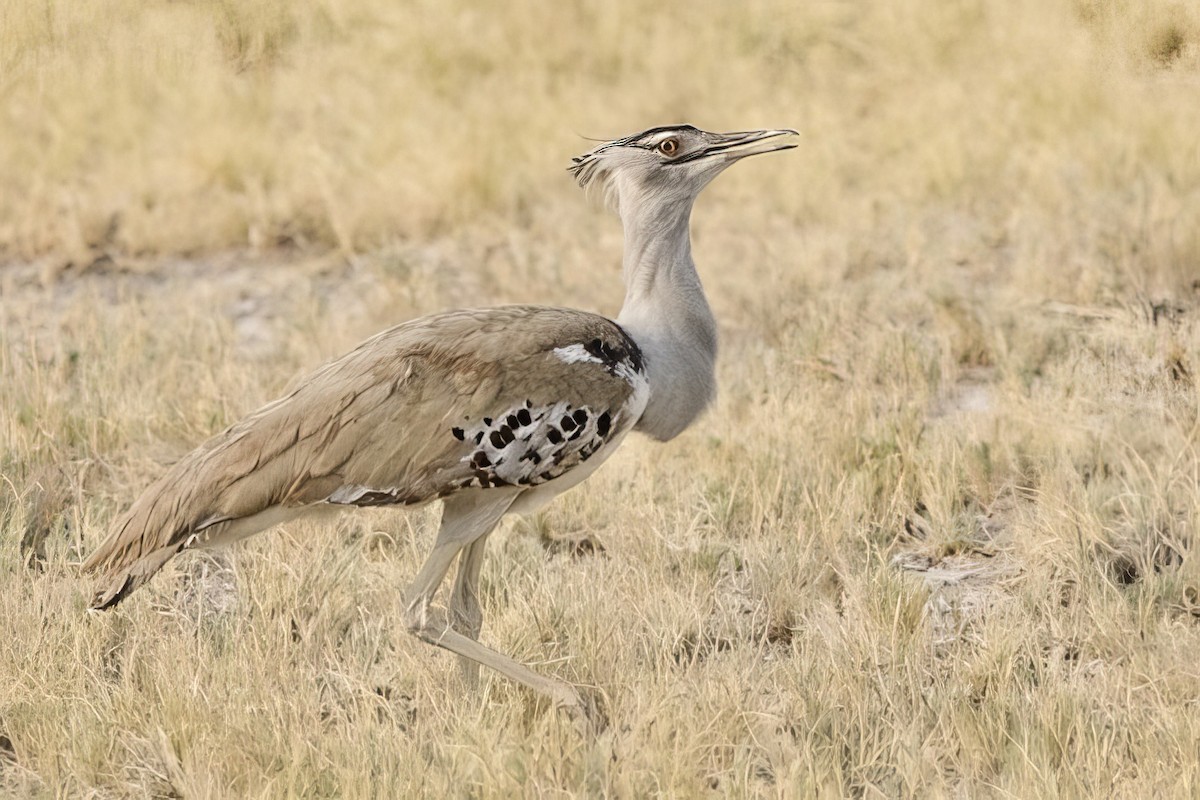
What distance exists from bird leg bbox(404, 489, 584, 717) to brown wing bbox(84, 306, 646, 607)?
0.33ft

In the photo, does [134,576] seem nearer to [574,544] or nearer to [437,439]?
[437,439]

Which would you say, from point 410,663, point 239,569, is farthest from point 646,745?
point 239,569

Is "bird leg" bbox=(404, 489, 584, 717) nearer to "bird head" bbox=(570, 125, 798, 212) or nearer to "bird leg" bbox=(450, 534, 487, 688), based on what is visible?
"bird leg" bbox=(450, 534, 487, 688)

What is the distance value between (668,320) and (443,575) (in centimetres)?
84

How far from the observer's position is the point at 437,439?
3.37m

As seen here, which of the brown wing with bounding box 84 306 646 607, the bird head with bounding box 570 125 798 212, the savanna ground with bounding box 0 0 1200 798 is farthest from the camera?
the bird head with bounding box 570 125 798 212

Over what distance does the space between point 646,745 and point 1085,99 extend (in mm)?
6621

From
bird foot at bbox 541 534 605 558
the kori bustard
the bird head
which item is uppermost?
the bird head

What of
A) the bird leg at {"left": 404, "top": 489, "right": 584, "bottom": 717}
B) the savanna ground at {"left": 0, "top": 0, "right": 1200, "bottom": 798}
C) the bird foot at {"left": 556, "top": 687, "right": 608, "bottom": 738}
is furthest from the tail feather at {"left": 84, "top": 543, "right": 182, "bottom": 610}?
the bird foot at {"left": 556, "top": 687, "right": 608, "bottom": 738}

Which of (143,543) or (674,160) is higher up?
(674,160)

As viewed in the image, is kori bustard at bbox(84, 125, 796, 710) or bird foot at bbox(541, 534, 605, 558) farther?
bird foot at bbox(541, 534, 605, 558)

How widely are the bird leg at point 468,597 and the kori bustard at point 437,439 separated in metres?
0.09

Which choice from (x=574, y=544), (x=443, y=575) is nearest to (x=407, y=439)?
(x=443, y=575)

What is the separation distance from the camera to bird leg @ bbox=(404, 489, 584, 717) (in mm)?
3439
